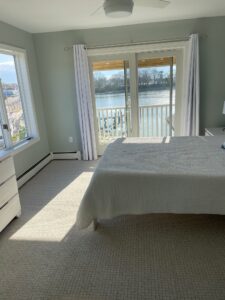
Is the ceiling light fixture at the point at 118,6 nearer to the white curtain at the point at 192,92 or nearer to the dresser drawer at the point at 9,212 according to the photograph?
the white curtain at the point at 192,92

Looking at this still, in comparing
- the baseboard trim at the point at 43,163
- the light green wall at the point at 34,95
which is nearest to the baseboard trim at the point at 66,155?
the baseboard trim at the point at 43,163

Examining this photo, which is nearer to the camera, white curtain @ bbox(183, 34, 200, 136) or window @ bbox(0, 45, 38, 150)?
window @ bbox(0, 45, 38, 150)

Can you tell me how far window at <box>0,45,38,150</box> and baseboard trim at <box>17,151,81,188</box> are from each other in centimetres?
50

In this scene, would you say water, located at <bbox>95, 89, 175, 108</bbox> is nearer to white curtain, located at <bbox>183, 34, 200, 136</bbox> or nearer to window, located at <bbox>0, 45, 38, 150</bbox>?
white curtain, located at <bbox>183, 34, 200, 136</bbox>

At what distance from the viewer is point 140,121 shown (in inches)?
185

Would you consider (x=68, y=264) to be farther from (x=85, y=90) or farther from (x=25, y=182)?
(x=85, y=90)

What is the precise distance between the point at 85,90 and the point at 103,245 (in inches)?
116

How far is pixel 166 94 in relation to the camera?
4387 mm

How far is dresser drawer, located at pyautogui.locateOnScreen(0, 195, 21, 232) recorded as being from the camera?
2.35 m

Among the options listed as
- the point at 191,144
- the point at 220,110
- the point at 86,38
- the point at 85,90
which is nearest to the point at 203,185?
the point at 191,144

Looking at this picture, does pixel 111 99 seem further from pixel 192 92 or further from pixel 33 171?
pixel 33 171


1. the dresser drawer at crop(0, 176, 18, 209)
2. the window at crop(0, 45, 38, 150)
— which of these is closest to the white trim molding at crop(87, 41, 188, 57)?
the window at crop(0, 45, 38, 150)

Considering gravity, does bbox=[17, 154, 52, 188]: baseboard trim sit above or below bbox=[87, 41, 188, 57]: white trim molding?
below

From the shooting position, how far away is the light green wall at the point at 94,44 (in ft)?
12.6
